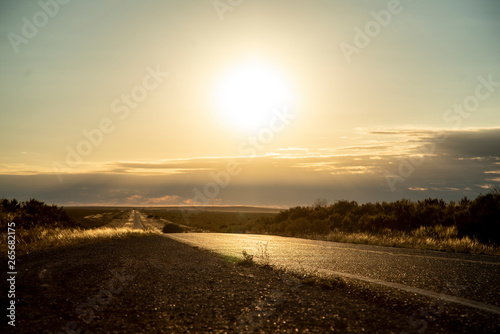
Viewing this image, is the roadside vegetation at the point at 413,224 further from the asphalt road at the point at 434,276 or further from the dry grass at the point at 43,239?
the dry grass at the point at 43,239

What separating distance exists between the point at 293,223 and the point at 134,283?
29393mm

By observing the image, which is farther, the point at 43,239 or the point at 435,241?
the point at 43,239

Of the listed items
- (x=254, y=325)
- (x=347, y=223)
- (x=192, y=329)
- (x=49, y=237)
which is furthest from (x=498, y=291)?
(x=347, y=223)

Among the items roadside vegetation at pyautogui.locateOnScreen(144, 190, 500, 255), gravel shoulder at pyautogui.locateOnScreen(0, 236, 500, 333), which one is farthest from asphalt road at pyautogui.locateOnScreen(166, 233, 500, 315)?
roadside vegetation at pyautogui.locateOnScreen(144, 190, 500, 255)

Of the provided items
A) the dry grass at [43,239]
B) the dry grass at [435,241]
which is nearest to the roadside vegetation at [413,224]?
the dry grass at [435,241]

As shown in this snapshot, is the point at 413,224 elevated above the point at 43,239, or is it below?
below

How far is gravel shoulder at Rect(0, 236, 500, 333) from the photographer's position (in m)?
4.75

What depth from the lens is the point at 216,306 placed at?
5746 millimetres

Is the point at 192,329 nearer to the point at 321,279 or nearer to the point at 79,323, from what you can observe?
the point at 79,323

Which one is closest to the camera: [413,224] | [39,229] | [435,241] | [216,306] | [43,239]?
[216,306]

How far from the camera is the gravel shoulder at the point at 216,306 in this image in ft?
15.6

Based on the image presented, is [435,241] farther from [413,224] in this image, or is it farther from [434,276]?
[434,276]

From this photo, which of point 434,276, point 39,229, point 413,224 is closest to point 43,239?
point 39,229

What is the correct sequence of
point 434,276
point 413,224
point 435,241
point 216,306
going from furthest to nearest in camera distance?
point 413,224 → point 435,241 → point 434,276 → point 216,306
